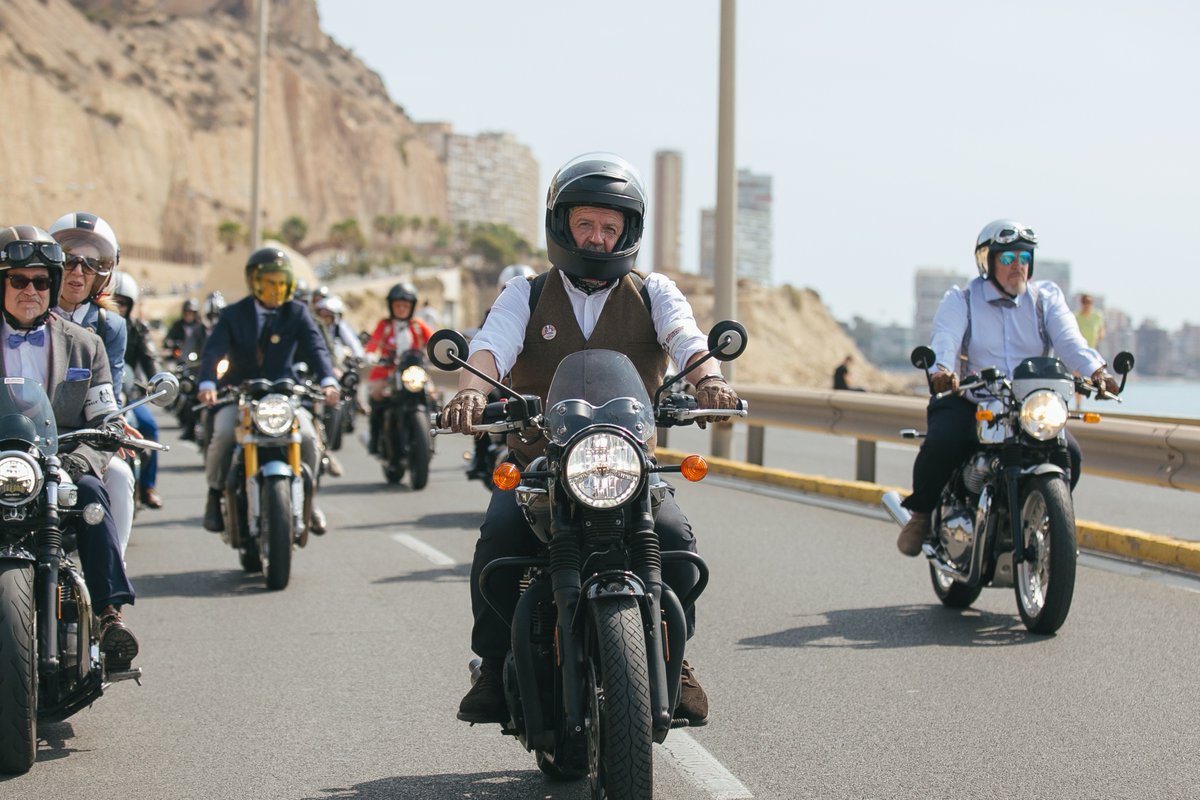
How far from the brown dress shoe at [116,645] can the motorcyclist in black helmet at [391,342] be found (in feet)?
34.0

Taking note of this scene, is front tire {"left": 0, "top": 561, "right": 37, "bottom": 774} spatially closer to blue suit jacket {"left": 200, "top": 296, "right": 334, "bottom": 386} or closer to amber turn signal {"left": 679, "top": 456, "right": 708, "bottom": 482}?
amber turn signal {"left": 679, "top": 456, "right": 708, "bottom": 482}

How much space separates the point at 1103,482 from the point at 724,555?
794 centimetres

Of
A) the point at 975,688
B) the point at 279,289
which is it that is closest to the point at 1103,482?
the point at 279,289

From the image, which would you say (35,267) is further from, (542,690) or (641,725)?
(641,725)

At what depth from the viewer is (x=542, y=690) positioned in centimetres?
491

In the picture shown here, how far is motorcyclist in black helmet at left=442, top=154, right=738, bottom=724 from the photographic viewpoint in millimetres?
5188

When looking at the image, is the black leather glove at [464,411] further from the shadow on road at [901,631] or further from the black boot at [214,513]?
the black boot at [214,513]

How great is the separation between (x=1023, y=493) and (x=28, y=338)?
4585 millimetres

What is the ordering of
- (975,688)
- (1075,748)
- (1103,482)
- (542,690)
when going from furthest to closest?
(1103,482) < (975,688) < (1075,748) < (542,690)

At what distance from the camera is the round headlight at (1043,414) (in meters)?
7.98

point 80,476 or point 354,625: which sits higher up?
point 80,476

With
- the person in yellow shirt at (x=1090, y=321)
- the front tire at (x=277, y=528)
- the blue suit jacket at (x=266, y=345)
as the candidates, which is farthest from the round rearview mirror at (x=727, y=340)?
the person in yellow shirt at (x=1090, y=321)

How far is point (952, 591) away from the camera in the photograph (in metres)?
8.85

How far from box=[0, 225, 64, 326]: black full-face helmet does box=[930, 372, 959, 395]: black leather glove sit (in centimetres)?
421
